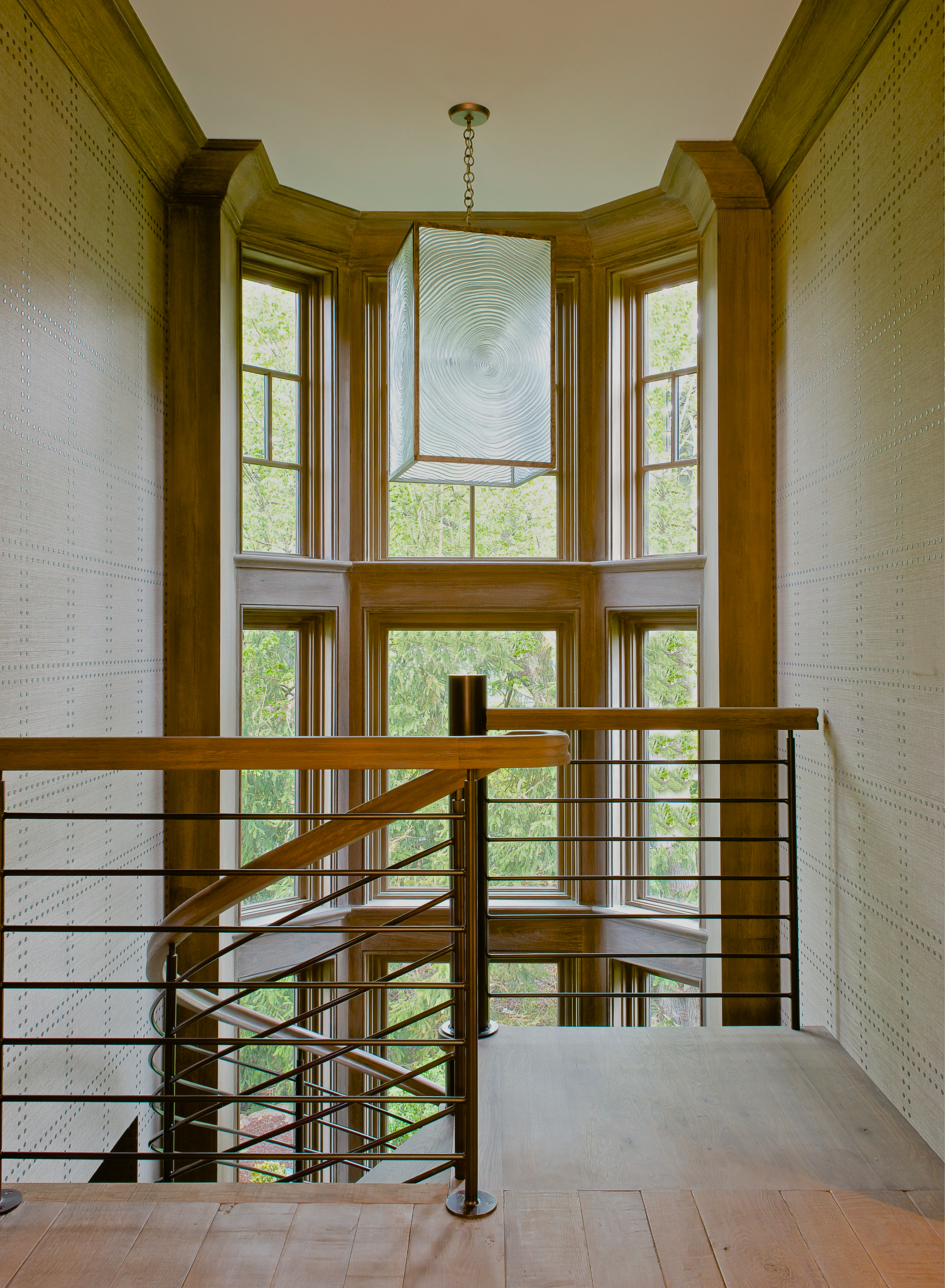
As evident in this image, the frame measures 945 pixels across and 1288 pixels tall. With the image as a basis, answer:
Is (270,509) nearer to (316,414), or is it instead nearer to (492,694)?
(316,414)

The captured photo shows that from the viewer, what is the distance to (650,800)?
261cm

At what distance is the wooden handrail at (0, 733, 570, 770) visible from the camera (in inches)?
62.0

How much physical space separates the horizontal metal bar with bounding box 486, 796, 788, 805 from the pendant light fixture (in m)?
0.96

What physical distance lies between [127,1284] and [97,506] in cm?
204

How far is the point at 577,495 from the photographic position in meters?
4.10

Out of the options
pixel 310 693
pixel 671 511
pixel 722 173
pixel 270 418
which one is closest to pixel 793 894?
pixel 671 511

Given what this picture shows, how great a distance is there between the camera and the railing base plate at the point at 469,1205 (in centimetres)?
160

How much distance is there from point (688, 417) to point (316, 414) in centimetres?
160

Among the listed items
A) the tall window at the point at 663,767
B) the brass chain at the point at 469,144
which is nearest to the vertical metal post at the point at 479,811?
the tall window at the point at 663,767

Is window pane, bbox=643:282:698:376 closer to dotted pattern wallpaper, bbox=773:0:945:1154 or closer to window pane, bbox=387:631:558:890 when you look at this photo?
dotted pattern wallpaper, bbox=773:0:945:1154

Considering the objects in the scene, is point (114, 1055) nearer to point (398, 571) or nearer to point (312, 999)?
point (312, 999)

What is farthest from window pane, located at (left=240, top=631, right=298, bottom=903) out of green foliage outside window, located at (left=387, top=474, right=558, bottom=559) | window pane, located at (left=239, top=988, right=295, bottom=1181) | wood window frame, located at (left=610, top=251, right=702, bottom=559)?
wood window frame, located at (left=610, top=251, right=702, bottom=559)

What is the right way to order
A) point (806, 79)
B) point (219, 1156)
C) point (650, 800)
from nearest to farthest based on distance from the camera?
1. point (219, 1156)
2. point (650, 800)
3. point (806, 79)

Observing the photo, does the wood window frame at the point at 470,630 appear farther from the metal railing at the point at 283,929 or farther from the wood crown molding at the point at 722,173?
the wood crown molding at the point at 722,173
